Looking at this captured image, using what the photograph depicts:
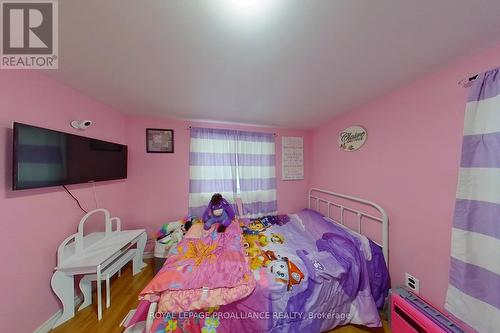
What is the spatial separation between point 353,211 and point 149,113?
10.2ft

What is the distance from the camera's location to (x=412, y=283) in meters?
1.46

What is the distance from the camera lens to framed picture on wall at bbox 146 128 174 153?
247 centimetres

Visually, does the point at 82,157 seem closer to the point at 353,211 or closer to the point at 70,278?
the point at 70,278

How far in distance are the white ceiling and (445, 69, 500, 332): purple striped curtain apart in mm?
442

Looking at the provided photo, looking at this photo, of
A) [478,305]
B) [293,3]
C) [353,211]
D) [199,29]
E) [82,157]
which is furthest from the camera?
[353,211]

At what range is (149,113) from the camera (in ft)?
7.56

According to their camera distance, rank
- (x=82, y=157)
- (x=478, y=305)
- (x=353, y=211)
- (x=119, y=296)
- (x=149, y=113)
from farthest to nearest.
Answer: (x=149, y=113) → (x=353, y=211) → (x=119, y=296) → (x=82, y=157) → (x=478, y=305)

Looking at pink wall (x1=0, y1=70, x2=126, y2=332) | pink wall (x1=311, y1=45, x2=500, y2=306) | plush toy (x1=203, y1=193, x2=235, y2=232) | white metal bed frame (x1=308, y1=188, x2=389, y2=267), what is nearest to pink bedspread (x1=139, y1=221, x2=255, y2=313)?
plush toy (x1=203, y1=193, x2=235, y2=232)

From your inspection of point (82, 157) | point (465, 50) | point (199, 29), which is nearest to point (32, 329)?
point (82, 157)

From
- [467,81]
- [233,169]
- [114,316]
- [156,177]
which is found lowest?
[114,316]

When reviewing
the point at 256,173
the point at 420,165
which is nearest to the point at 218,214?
the point at 256,173

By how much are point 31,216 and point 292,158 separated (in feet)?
10.4

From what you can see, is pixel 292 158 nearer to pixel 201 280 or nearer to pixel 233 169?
pixel 233 169

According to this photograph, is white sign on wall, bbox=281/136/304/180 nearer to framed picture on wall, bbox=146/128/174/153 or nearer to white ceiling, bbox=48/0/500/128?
white ceiling, bbox=48/0/500/128
